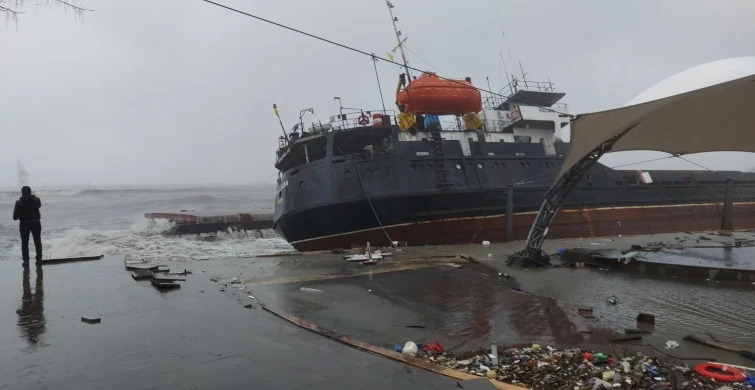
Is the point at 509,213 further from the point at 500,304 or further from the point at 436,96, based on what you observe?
the point at 500,304

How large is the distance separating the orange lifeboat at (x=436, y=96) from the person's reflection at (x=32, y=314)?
13109 mm

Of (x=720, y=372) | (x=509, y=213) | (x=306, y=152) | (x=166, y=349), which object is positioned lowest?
(x=720, y=372)

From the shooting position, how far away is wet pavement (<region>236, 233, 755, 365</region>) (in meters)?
4.43

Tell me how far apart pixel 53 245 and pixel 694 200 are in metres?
33.3

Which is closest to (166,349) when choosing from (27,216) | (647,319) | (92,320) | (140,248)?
(92,320)

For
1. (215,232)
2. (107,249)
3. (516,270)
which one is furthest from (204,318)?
(215,232)

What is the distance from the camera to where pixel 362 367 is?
3.14 m

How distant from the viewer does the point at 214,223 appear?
2811cm

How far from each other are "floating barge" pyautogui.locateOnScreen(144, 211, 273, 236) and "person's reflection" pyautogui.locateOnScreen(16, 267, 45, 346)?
22289mm

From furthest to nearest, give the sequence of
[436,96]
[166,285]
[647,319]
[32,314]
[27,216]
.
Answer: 1. [436,96]
2. [27,216]
3. [166,285]
4. [647,319]
5. [32,314]

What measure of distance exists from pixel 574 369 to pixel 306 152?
13826mm

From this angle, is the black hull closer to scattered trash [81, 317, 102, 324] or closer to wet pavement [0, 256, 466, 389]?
wet pavement [0, 256, 466, 389]

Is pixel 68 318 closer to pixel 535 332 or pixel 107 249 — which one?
pixel 535 332

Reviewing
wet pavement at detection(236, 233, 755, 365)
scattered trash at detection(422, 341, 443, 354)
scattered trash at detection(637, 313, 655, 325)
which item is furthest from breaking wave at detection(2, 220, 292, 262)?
scattered trash at detection(637, 313, 655, 325)
